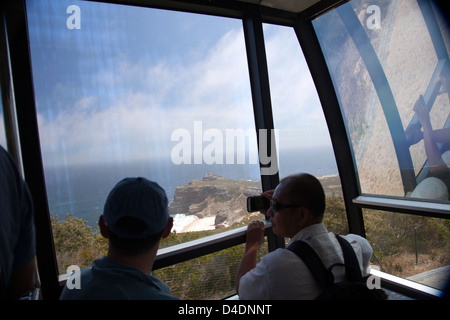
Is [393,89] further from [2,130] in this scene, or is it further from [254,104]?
[2,130]

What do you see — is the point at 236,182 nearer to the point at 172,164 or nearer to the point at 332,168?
the point at 172,164

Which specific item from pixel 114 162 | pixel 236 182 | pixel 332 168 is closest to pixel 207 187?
pixel 236 182

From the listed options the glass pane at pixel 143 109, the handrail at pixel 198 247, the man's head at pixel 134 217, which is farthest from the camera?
the handrail at pixel 198 247

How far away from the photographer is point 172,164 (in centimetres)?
215

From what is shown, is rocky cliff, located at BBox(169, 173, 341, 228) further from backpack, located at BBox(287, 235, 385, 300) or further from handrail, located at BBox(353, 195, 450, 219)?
handrail, located at BBox(353, 195, 450, 219)

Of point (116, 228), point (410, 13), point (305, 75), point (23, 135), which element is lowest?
point (116, 228)

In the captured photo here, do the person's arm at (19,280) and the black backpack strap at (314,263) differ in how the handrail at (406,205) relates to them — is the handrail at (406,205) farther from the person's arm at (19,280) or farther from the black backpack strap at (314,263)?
the person's arm at (19,280)

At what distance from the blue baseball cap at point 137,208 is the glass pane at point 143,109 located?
3.47 ft

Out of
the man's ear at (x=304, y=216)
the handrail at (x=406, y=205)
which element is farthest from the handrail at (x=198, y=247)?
the handrail at (x=406, y=205)

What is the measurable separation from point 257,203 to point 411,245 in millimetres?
2084

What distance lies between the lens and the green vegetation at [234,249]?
177cm

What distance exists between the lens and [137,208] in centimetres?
92

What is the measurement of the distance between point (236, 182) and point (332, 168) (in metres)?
1.32

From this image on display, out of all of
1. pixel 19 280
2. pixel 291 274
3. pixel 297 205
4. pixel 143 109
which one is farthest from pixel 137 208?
pixel 143 109
